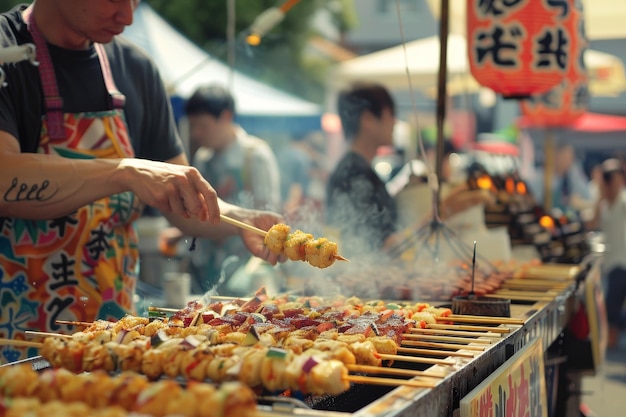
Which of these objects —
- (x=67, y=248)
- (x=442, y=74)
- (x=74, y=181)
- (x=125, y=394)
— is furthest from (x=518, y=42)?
(x=125, y=394)

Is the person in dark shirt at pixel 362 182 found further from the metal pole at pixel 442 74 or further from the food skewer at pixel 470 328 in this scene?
the food skewer at pixel 470 328

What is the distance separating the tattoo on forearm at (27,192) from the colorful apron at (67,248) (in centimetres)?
27

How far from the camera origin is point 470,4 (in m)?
6.70

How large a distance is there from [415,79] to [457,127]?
15761 mm

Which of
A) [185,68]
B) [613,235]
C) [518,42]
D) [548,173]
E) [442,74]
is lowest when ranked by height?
[613,235]

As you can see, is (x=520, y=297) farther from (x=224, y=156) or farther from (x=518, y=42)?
(x=224, y=156)

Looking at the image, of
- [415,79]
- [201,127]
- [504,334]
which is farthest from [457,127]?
[504,334]

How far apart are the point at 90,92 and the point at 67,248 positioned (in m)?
0.69

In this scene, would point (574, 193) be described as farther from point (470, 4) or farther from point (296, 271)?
point (296, 271)

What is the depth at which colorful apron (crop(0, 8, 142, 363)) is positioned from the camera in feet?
11.5

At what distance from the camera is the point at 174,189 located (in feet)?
10.1

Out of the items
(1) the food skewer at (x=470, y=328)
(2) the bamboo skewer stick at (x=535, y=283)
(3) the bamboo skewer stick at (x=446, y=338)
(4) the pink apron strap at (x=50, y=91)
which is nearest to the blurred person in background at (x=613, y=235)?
(2) the bamboo skewer stick at (x=535, y=283)

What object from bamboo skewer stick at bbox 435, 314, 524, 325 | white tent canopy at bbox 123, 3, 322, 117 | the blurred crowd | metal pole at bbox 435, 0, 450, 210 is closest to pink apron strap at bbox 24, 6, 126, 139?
the blurred crowd

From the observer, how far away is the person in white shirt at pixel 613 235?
11750mm
